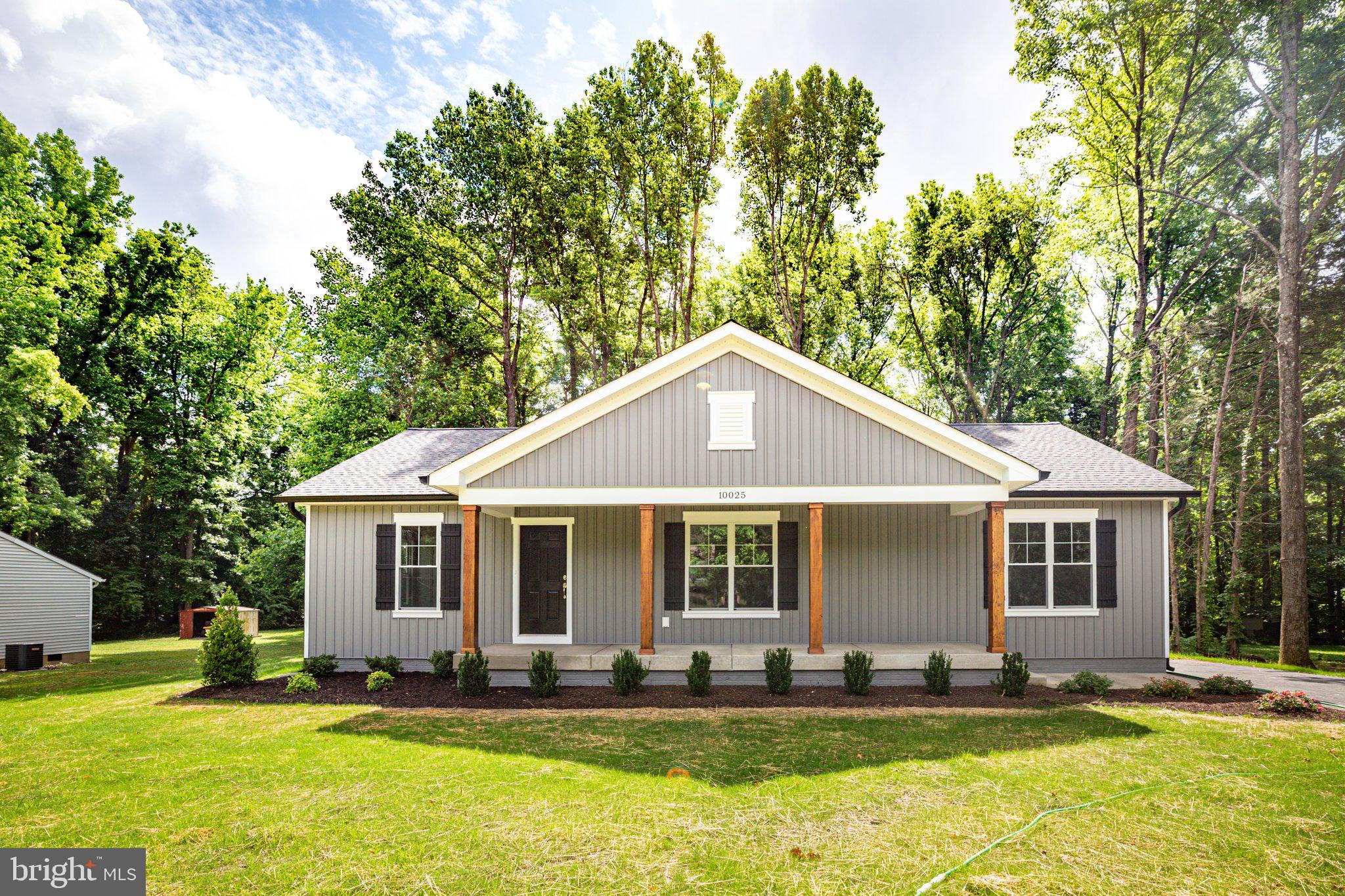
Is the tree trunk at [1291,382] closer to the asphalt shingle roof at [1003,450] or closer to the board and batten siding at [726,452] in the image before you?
the asphalt shingle roof at [1003,450]

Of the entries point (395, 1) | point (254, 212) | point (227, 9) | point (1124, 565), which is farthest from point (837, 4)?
point (254, 212)

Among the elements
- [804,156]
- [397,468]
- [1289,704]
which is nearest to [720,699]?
[1289,704]

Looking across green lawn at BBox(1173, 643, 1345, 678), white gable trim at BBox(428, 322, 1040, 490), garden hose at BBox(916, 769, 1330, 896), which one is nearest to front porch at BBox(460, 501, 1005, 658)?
white gable trim at BBox(428, 322, 1040, 490)

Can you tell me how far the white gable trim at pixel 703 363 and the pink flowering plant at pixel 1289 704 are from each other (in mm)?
3923

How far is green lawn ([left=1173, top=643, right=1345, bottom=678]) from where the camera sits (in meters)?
13.9

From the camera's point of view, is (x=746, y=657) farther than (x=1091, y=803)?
Yes

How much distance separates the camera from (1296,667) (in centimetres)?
1420

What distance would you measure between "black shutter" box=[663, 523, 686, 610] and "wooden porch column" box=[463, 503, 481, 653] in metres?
3.28

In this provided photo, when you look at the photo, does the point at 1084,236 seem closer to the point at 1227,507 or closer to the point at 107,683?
the point at 1227,507

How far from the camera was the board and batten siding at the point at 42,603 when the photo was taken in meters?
15.2

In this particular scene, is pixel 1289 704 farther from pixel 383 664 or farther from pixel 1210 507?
pixel 383 664

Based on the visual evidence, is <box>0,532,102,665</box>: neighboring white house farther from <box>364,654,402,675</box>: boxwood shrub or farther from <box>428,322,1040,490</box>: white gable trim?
<box>428,322,1040,490</box>: white gable trim

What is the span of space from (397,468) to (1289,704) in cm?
1426

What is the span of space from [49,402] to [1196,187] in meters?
33.5
